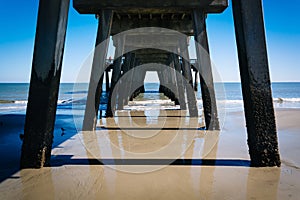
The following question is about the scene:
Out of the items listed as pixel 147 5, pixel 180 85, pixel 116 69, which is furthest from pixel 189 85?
pixel 147 5

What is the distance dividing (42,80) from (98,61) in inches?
94.2

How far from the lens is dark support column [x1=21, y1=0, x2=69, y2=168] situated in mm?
2918

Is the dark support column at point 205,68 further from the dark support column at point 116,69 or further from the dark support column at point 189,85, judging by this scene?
the dark support column at point 116,69

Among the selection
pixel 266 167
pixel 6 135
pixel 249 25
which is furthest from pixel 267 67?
pixel 6 135

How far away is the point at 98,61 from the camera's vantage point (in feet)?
17.3

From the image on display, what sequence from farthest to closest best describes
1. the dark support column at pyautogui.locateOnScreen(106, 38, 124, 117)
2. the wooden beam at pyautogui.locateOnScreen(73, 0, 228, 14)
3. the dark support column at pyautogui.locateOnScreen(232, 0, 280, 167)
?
the dark support column at pyautogui.locateOnScreen(106, 38, 124, 117)
the wooden beam at pyautogui.locateOnScreen(73, 0, 228, 14)
the dark support column at pyautogui.locateOnScreen(232, 0, 280, 167)

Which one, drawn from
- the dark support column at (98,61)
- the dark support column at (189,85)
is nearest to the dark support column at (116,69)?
the dark support column at (189,85)

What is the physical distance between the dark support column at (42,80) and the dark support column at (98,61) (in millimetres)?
2223

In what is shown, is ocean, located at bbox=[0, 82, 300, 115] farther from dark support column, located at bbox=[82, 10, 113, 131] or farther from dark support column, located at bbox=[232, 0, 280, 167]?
dark support column, located at bbox=[232, 0, 280, 167]

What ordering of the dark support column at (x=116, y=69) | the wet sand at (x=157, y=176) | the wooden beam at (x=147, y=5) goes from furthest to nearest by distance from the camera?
1. the dark support column at (x=116, y=69)
2. the wooden beam at (x=147, y=5)
3. the wet sand at (x=157, y=176)

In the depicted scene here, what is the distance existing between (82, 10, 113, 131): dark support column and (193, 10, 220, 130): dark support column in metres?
1.81

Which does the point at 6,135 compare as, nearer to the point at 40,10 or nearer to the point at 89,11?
the point at 89,11

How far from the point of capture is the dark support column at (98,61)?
525 centimetres

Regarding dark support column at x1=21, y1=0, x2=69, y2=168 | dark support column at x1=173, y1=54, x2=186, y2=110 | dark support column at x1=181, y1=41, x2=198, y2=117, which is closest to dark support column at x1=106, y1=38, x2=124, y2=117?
dark support column at x1=181, y1=41, x2=198, y2=117
